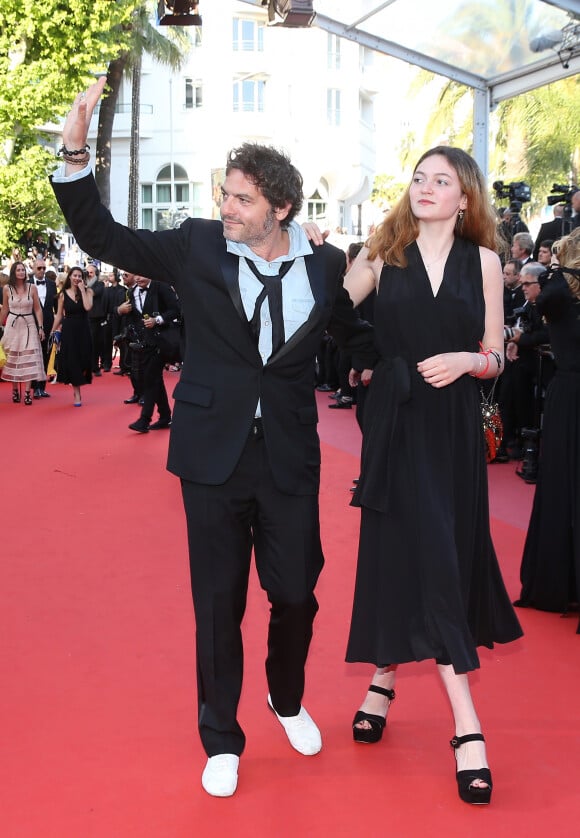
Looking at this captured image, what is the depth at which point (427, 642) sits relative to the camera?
11.9 feet

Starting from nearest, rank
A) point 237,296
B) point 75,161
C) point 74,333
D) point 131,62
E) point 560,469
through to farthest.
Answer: point 75,161 < point 237,296 < point 560,469 < point 74,333 < point 131,62

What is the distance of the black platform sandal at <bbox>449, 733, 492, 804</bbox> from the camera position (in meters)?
3.39

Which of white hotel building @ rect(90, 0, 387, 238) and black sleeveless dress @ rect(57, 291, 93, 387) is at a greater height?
white hotel building @ rect(90, 0, 387, 238)

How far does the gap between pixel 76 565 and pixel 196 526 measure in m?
3.14

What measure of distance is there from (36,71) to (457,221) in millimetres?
19422

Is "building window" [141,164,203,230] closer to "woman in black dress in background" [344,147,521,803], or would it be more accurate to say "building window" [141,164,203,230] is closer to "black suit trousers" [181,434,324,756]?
"woman in black dress in background" [344,147,521,803]

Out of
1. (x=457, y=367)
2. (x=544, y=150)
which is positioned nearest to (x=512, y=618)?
(x=457, y=367)

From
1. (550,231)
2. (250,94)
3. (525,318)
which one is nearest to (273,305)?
(525,318)

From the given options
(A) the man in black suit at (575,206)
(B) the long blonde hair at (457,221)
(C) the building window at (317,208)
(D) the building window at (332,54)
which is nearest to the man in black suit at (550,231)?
(A) the man in black suit at (575,206)

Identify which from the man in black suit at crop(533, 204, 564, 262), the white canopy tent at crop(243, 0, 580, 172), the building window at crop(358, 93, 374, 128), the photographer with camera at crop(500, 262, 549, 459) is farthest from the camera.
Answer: the building window at crop(358, 93, 374, 128)

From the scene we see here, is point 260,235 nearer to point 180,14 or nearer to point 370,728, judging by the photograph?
point 370,728

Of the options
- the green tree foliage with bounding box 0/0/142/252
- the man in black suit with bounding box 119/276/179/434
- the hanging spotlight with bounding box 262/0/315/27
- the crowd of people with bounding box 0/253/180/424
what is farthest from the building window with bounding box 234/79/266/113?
the man in black suit with bounding box 119/276/179/434

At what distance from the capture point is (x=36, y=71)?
2141 cm

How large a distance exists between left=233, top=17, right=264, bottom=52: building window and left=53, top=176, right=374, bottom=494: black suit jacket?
Result: 49692 millimetres
